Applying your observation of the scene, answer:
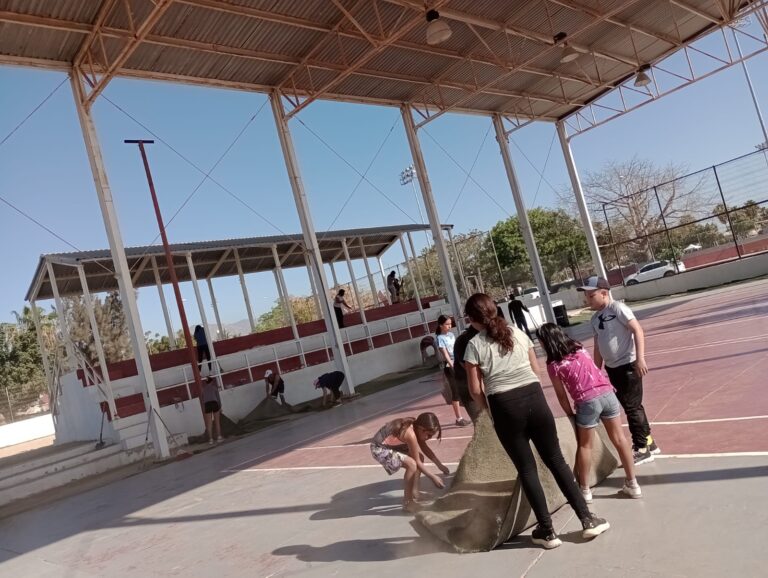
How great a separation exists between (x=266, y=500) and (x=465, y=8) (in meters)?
13.6

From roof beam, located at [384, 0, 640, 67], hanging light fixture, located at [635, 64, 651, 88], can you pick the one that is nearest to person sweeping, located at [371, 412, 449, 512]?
roof beam, located at [384, 0, 640, 67]

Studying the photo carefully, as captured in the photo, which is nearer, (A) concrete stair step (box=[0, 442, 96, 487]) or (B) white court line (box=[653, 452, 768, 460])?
(B) white court line (box=[653, 452, 768, 460])

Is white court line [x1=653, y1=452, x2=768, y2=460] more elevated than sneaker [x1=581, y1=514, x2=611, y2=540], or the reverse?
sneaker [x1=581, y1=514, x2=611, y2=540]

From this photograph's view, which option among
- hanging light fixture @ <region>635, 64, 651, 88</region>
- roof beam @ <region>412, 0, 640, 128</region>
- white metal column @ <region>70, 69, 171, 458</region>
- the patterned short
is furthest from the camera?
hanging light fixture @ <region>635, 64, 651, 88</region>

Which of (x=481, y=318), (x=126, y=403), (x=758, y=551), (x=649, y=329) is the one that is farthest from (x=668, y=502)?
(x=126, y=403)

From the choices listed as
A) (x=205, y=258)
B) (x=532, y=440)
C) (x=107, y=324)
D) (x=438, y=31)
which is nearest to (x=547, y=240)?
(x=205, y=258)

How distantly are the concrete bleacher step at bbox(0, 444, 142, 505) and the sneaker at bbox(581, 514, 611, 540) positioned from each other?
12.0m

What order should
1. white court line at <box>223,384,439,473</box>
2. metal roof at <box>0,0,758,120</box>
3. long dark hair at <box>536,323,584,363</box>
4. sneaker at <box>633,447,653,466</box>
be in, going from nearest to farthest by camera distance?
long dark hair at <box>536,323,584,363</box>, sneaker at <box>633,447,653,466</box>, white court line at <box>223,384,439,473</box>, metal roof at <box>0,0,758,120</box>

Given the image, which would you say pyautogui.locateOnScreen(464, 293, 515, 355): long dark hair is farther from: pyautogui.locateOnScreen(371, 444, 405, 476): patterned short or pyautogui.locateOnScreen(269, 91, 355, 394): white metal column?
pyautogui.locateOnScreen(269, 91, 355, 394): white metal column

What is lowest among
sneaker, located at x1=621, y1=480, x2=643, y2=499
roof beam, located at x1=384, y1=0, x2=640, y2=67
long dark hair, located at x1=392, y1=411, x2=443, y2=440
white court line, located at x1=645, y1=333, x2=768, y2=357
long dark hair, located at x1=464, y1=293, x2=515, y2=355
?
white court line, located at x1=645, y1=333, x2=768, y2=357

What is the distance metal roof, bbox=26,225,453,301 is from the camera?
17156mm

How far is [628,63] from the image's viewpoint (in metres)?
22.1

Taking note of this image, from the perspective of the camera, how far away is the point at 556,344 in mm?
4242

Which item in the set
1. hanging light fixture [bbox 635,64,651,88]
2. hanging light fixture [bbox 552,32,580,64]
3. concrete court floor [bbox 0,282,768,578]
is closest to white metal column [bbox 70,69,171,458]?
concrete court floor [bbox 0,282,768,578]
